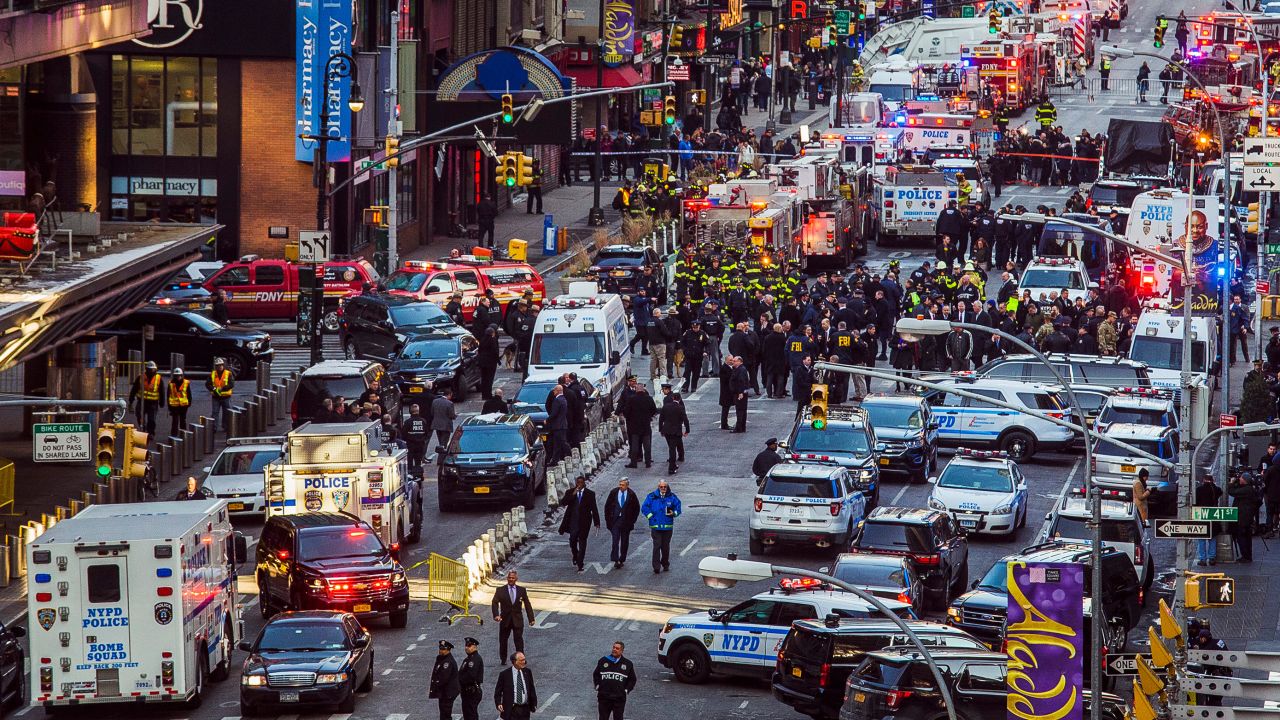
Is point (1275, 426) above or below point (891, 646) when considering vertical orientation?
above

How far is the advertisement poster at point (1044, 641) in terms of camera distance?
23781mm

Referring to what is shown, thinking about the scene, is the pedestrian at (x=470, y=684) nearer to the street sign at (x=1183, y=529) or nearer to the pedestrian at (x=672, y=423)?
the street sign at (x=1183, y=529)

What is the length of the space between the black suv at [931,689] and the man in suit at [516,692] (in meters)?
→ 3.56

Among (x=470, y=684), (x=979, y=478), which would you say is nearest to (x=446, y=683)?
(x=470, y=684)

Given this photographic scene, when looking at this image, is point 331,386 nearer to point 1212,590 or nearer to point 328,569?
point 328,569

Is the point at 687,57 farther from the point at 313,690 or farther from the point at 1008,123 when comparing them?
the point at 313,690

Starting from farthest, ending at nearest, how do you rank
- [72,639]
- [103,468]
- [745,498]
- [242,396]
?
[242,396], [745,498], [103,468], [72,639]

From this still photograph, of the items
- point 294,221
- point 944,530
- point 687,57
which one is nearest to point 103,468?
point 944,530

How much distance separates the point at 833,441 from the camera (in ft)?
131

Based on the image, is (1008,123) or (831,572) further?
(1008,123)

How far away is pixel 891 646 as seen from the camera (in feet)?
92.7

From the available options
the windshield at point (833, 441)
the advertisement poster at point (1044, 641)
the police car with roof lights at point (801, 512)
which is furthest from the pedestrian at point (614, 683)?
the windshield at point (833, 441)

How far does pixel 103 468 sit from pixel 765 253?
1189 inches

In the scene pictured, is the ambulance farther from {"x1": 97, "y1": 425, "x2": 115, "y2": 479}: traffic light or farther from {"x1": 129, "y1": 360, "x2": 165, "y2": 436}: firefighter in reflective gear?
{"x1": 129, "y1": 360, "x2": 165, "y2": 436}: firefighter in reflective gear
